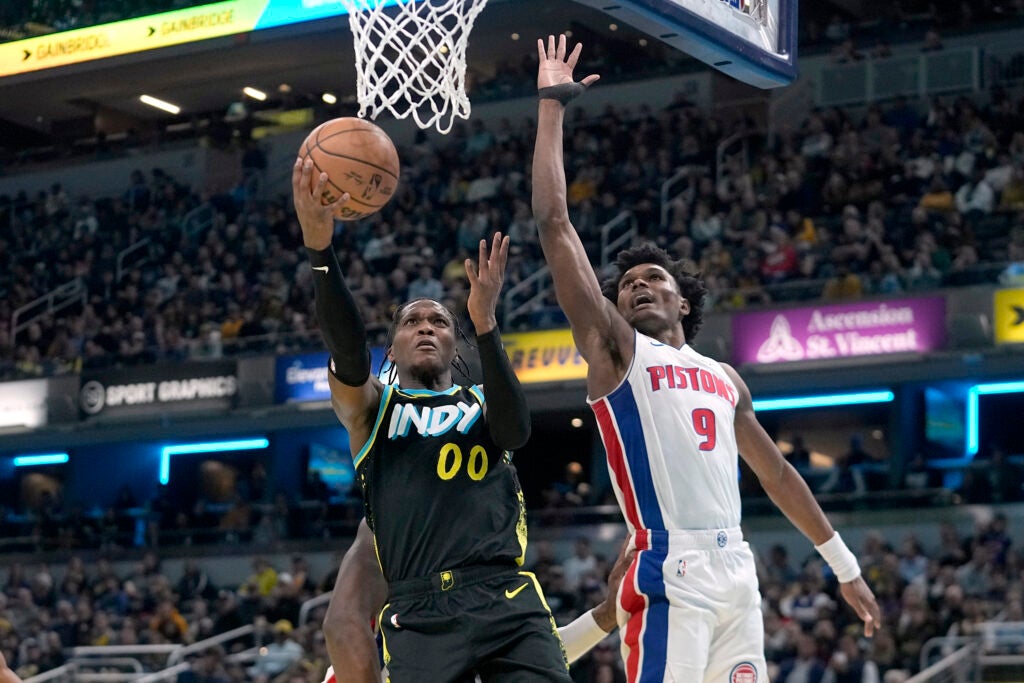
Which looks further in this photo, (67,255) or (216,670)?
(67,255)

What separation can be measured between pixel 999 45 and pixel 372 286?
33.6 feet

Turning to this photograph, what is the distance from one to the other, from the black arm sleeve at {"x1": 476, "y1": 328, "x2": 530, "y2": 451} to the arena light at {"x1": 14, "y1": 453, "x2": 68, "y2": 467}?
85.7 ft

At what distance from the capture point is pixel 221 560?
2272cm

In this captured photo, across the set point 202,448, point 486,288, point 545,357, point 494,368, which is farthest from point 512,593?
point 202,448

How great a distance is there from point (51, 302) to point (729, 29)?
22.2 meters

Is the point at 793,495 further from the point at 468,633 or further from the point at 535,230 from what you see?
the point at 535,230

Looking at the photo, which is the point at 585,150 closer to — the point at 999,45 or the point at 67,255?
the point at 999,45

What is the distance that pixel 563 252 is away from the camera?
5.40 m

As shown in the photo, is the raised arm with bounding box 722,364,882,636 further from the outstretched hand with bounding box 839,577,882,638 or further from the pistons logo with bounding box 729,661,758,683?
the pistons logo with bounding box 729,661,758,683

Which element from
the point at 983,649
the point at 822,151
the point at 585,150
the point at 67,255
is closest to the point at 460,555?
the point at 983,649

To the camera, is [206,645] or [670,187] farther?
[670,187]

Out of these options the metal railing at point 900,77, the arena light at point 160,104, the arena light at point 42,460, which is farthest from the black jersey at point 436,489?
the arena light at point 160,104

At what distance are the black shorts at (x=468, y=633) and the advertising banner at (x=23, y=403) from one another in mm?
20869

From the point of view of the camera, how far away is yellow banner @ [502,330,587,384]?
19828 mm
